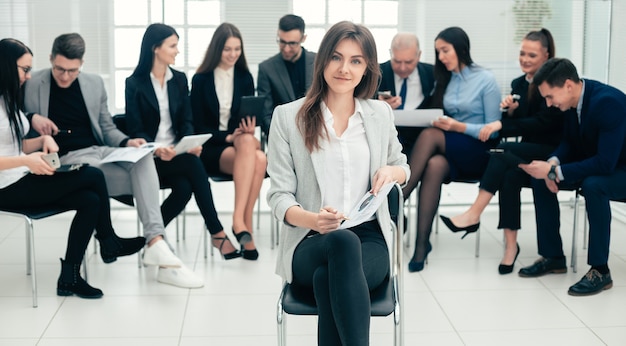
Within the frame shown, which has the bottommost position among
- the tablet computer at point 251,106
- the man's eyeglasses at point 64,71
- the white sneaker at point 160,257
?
the white sneaker at point 160,257

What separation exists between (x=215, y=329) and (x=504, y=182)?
1.72 m

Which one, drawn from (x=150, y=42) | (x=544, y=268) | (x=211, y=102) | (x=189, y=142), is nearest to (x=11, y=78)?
(x=150, y=42)

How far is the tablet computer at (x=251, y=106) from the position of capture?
4.64 m

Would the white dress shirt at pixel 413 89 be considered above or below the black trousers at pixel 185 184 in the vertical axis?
above

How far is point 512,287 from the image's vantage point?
4141mm

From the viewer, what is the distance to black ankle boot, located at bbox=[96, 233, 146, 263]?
4.12 m

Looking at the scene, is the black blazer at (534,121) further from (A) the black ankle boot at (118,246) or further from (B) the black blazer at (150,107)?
(A) the black ankle boot at (118,246)

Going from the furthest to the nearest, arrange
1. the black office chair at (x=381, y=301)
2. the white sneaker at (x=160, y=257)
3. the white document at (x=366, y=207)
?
the white sneaker at (x=160, y=257), the white document at (x=366, y=207), the black office chair at (x=381, y=301)

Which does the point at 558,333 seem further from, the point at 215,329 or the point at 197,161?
the point at 197,161

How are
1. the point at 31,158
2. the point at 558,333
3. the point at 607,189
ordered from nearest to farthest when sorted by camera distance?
the point at 558,333, the point at 31,158, the point at 607,189

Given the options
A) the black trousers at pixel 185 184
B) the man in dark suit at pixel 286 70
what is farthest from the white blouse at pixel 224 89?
the black trousers at pixel 185 184

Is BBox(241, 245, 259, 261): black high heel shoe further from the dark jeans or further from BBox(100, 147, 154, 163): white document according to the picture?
the dark jeans

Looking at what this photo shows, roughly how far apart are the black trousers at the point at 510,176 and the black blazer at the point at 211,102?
51.3 inches

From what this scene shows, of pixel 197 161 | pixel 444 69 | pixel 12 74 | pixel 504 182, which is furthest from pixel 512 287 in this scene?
pixel 12 74
